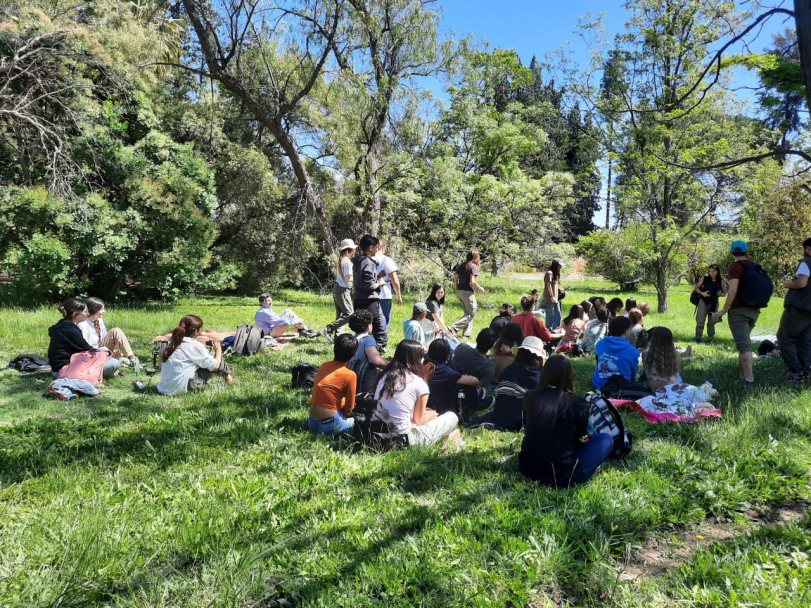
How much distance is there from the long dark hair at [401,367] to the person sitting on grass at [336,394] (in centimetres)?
34

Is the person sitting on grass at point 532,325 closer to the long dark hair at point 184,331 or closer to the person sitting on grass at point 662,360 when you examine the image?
the person sitting on grass at point 662,360

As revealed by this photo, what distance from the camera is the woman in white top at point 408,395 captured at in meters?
4.55

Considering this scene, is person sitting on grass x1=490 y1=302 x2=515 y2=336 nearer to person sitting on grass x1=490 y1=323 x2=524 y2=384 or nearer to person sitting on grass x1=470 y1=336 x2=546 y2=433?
person sitting on grass x1=490 y1=323 x2=524 y2=384

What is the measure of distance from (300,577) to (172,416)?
2.99 meters

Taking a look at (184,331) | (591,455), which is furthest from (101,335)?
(591,455)

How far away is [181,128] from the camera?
1758cm

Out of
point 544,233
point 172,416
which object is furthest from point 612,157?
point 172,416

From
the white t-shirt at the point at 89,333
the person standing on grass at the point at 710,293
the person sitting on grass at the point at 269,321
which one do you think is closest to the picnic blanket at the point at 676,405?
the person standing on grass at the point at 710,293

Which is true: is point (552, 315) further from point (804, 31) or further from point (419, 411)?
point (804, 31)

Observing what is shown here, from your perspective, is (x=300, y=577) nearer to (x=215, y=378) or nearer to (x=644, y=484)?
(x=644, y=484)

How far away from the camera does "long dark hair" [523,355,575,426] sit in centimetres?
371

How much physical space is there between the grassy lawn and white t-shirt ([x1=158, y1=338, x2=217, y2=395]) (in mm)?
703

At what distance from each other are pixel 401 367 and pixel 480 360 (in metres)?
1.91

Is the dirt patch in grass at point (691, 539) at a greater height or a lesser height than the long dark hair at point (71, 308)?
lesser
